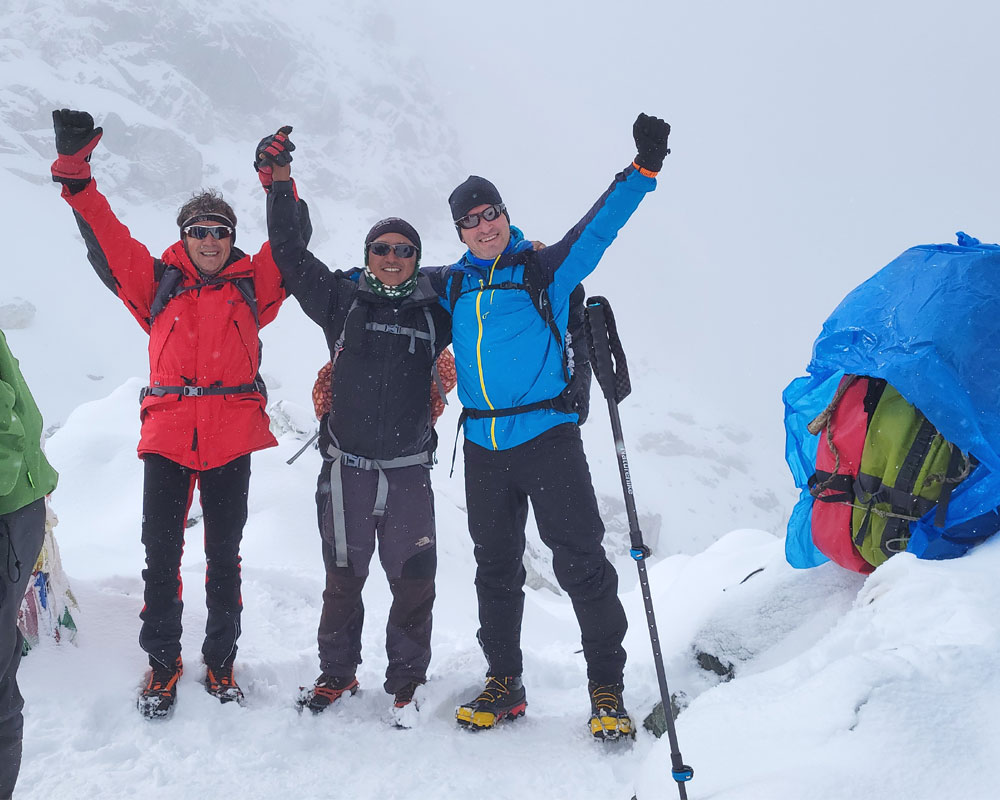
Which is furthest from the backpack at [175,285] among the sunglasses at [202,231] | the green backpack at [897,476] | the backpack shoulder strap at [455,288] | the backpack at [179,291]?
the green backpack at [897,476]

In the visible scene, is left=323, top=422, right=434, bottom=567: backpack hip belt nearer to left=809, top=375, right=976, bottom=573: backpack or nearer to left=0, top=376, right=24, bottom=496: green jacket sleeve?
left=0, top=376, right=24, bottom=496: green jacket sleeve

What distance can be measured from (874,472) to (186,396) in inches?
156

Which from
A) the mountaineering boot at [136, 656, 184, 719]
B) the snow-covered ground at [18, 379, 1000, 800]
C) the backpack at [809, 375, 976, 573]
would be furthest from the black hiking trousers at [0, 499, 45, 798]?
the backpack at [809, 375, 976, 573]

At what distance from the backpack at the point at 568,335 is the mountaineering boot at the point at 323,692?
202 cm

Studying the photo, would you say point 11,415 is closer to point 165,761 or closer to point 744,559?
point 165,761

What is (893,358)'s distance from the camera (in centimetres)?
327

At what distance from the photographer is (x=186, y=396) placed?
12.2 ft

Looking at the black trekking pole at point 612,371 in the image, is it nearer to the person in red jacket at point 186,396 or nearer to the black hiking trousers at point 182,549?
the person in red jacket at point 186,396

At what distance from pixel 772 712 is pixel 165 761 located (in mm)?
2899

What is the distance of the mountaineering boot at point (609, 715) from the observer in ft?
11.2

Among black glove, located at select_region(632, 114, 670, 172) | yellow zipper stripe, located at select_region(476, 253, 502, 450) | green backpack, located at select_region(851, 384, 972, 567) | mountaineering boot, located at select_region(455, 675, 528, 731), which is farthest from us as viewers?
yellow zipper stripe, located at select_region(476, 253, 502, 450)

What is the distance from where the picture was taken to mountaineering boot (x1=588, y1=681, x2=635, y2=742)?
341cm

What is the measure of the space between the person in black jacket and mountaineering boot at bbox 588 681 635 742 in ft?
3.59

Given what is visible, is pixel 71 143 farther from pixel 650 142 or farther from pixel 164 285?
pixel 650 142
